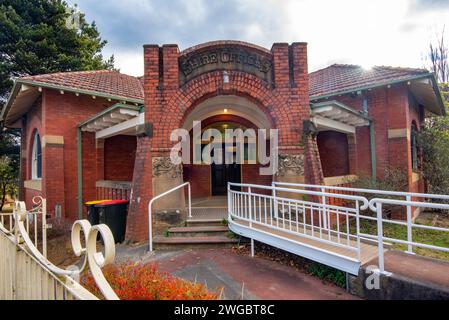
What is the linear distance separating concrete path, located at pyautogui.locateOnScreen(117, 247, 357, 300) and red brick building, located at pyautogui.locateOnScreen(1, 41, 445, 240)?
1.60 m

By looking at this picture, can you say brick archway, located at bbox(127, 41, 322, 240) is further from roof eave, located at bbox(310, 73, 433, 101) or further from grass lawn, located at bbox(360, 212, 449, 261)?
roof eave, located at bbox(310, 73, 433, 101)

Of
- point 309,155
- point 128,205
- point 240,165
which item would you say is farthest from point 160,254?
point 240,165

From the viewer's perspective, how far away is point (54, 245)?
5891mm

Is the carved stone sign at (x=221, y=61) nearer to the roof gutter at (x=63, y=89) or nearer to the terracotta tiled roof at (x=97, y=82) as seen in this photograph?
the roof gutter at (x=63, y=89)

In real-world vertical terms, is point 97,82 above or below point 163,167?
above

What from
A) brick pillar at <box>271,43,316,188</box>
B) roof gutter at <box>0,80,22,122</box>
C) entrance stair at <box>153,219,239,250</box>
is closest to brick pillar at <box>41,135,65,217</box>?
roof gutter at <box>0,80,22,122</box>

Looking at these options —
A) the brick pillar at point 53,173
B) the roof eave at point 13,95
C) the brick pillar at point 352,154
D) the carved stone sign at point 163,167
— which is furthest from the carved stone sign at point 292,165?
the roof eave at point 13,95

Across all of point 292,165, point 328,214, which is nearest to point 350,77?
point 292,165

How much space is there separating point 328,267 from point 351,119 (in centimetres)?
574

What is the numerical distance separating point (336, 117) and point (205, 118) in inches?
172

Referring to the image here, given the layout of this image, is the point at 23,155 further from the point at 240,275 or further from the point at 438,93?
the point at 438,93

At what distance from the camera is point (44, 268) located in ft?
6.53

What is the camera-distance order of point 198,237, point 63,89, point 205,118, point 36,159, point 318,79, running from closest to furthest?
point 198,237
point 63,89
point 205,118
point 36,159
point 318,79

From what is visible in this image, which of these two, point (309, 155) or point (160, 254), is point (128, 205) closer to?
point (160, 254)
